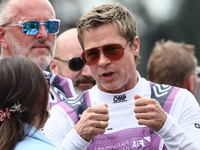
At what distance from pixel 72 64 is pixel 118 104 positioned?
2.32m

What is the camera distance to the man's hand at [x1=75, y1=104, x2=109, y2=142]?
2.74m

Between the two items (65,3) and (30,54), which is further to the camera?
(65,3)

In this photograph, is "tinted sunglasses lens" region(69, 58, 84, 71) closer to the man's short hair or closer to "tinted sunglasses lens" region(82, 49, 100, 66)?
the man's short hair

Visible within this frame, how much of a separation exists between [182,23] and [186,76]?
13.8 metres

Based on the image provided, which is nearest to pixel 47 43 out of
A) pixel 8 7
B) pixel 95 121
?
pixel 8 7

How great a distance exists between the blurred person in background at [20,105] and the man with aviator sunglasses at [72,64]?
9.37 feet

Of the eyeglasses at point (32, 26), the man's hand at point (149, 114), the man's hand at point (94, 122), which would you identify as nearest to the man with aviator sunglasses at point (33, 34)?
the eyeglasses at point (32, 26)

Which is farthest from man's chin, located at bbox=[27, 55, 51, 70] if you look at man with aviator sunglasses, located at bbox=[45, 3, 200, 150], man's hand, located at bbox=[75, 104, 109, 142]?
man's hand, located at bbox=[75, 104, 109, 142]

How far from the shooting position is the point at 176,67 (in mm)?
4238

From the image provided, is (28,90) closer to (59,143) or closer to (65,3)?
(59,143)

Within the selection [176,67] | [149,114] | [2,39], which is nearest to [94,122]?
[149,114]

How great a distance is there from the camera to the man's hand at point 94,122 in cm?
274

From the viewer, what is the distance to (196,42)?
55.7 ft

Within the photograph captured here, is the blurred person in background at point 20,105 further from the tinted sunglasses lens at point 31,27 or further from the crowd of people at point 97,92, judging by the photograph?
the tinted sunglasses lens at point 31,27
